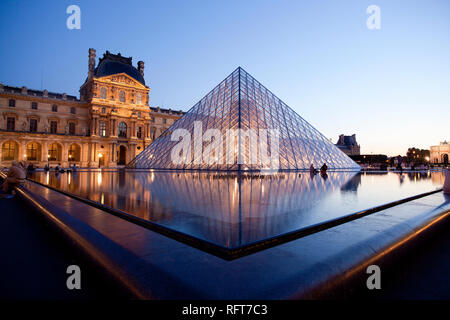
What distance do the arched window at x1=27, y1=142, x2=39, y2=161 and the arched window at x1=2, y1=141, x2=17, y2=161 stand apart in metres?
1.37

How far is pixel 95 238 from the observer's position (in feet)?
5.41

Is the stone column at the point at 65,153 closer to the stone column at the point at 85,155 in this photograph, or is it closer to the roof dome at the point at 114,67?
the stone column at the point at 85,155

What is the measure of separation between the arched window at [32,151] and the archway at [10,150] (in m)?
1.28

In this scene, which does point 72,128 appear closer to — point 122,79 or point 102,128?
point 102,128

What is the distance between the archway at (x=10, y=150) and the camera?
28802mm

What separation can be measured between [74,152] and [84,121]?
5.02 metres

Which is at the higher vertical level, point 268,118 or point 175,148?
point 268,118

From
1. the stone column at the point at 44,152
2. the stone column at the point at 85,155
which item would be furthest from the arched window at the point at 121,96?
the stone column at the point at 44,152

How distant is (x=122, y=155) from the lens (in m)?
37.2

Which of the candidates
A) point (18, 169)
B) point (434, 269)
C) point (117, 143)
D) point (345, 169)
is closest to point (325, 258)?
point (434, 269)

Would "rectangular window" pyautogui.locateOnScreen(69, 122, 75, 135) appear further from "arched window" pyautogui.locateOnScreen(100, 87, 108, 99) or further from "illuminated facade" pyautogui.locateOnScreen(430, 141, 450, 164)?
"illuminated facade" pyautogui.locateOnScreen(430, 141, 450, 164)
